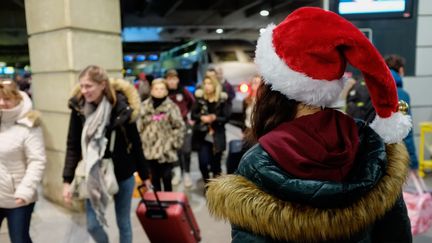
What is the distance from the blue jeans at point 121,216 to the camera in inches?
113

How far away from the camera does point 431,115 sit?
5.96 m

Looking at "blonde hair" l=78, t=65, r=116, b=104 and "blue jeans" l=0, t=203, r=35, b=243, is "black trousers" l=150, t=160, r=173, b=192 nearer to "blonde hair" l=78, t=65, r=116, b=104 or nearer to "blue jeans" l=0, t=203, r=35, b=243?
"blonde hair" l=78, t=65, r=116, b=104

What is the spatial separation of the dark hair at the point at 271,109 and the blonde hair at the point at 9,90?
2095 millimetres

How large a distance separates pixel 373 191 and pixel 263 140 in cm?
35

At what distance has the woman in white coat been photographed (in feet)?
8.68

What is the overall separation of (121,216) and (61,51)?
217 centimetres

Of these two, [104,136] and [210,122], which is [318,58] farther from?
[210,122]

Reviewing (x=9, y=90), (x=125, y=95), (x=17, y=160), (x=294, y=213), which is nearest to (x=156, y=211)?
(x=125, y=95)

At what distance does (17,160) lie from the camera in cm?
269

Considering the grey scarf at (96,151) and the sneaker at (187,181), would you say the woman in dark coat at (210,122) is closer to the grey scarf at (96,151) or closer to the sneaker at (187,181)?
the sneaker at (187,181)

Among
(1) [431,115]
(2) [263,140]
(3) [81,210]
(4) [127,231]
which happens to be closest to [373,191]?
(2) [263,140]

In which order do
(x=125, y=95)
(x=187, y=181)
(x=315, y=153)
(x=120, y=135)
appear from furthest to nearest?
(x=187, y=181), (x=125, y=95), (x=120, y=135), (x=315, y=153)

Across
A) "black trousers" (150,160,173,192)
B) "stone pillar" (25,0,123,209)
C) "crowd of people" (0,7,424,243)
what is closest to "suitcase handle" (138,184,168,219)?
"black trousers" (150,160,173,192)

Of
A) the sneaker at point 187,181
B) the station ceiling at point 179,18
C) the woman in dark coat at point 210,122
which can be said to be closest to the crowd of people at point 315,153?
the woman in dark coat at point 210,122
